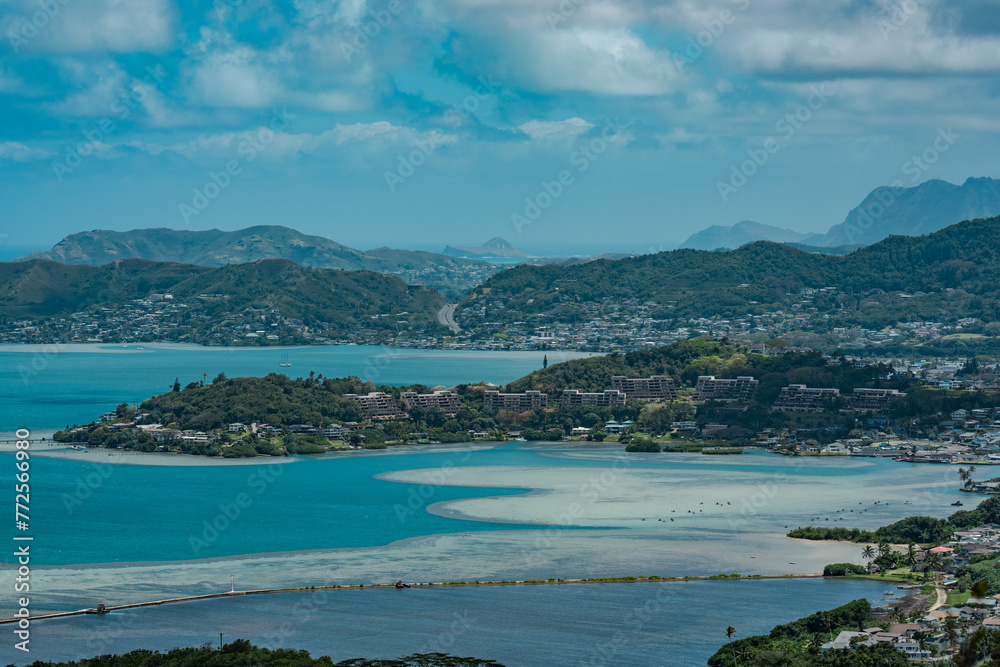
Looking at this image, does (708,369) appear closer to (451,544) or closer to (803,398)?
(803,398)

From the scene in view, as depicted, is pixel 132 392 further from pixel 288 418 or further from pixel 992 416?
pixel 992 416

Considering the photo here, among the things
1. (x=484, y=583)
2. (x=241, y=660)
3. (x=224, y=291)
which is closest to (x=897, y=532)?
(x=484, y=583)

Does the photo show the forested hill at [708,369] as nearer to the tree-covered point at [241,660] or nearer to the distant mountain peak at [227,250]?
the tree-covered point at [241,660]

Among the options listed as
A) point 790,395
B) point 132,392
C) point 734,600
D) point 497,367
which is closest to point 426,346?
point 497,367

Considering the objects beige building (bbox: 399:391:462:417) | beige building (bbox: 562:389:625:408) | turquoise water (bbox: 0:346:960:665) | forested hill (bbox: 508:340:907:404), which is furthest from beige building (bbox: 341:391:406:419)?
beige building (bbox: 562:389:625:408)

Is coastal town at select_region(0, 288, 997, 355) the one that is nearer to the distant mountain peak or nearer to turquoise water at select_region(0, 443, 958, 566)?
turquoise water at select_region(0, 443, 958, 566)

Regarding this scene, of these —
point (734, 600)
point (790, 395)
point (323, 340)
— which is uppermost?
point (323, 340)
